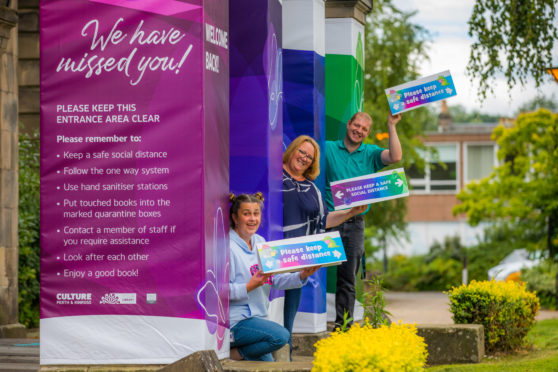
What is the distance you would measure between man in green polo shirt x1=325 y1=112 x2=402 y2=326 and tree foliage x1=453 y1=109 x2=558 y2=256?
56.7 ft

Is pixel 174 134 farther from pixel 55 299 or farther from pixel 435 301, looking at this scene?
pixel 435 301

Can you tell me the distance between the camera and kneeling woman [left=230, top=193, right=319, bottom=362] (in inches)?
234

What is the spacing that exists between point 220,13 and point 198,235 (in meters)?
1.37

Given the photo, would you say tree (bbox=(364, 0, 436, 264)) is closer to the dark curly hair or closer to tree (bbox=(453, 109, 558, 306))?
tree (bbox=(453, 109, 558, 306))

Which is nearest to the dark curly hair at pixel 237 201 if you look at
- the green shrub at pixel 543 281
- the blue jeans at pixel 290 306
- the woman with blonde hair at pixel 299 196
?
the woman with blonde hair at pixel 299 196

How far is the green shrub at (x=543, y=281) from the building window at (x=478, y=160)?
27447 mm

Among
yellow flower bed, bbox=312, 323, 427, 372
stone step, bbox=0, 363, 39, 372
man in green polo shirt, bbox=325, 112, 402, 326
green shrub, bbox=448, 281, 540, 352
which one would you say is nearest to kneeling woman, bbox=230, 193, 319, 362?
yellow flower bed, bbox=312, 323, 427, 372

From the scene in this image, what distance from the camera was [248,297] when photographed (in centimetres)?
600

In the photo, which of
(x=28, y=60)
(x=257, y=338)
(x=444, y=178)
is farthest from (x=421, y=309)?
(x=444, y=178)

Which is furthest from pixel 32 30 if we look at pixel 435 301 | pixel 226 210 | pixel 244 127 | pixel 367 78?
pixel 435 301

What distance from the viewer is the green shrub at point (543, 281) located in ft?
78.0

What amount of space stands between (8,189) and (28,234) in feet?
5.30

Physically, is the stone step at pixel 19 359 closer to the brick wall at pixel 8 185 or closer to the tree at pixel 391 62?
the brick wall at pixel 8 185

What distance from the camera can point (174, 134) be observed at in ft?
17.5
